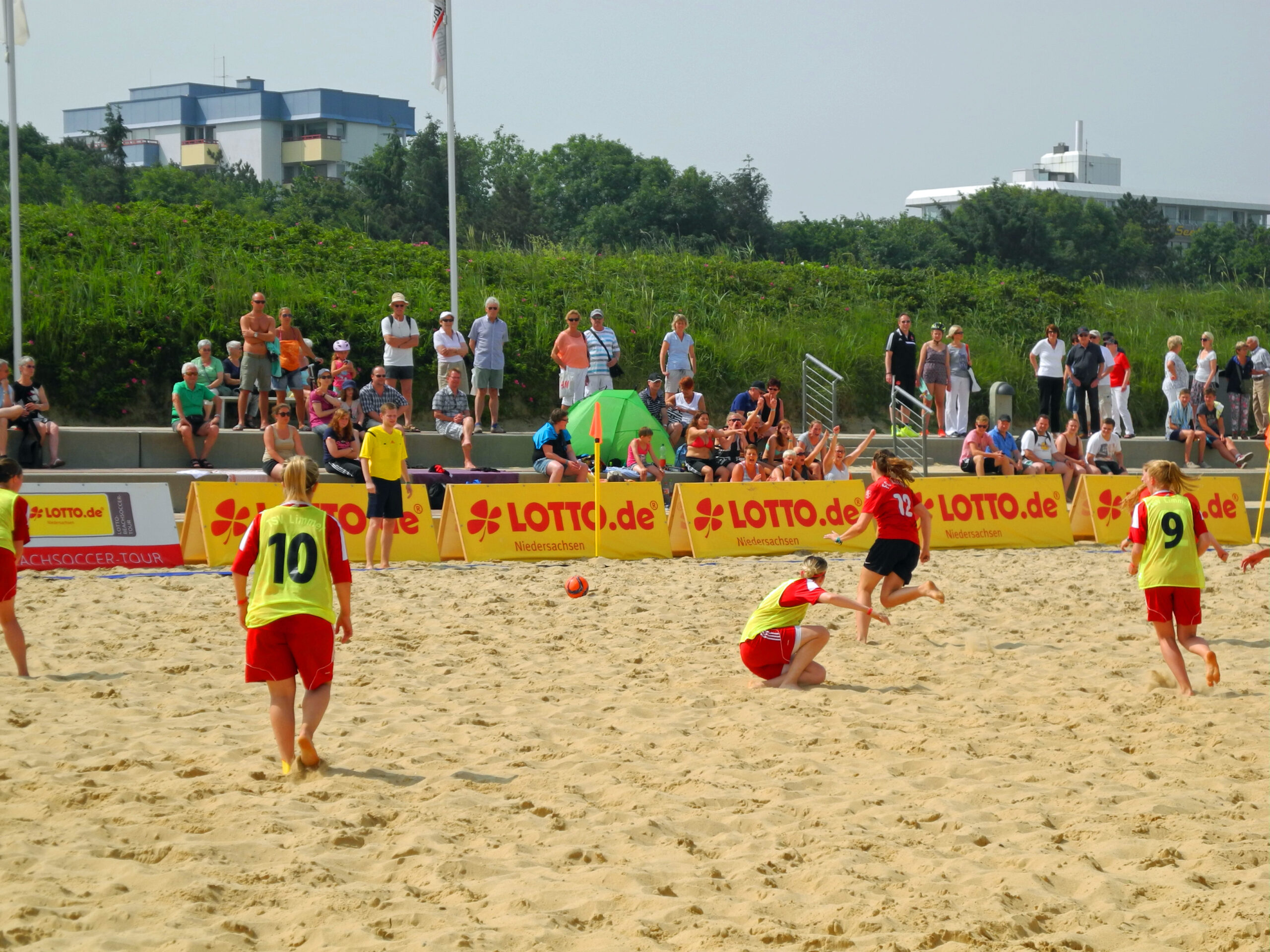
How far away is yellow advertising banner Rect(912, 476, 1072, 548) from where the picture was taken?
48.9ft

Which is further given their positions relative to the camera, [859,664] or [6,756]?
[859,664]

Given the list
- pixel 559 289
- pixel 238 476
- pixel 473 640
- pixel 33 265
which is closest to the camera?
pixel 473 640

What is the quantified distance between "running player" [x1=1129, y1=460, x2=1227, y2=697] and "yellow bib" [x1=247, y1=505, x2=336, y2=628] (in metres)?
4.68

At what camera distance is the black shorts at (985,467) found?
16797 mm

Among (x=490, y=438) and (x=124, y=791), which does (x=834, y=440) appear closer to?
(x=490, y=438)

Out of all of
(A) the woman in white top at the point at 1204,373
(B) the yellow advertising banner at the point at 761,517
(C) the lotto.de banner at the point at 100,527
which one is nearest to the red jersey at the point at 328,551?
(C) the lotto.de banner at the point at 100,527

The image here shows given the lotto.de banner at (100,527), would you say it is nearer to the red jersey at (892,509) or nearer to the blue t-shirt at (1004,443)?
the red jersey at (892,509)

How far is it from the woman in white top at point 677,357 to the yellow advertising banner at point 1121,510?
5419 millimetres

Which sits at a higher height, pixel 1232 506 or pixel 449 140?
pixel 449 140

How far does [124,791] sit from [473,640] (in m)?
3.84

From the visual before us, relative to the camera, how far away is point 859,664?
27.6 feet

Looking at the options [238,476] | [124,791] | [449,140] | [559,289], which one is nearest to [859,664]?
[124,791]

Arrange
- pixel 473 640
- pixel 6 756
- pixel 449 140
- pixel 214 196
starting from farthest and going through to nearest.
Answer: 1. pixel 214 196
2. pixel 449 140
3. pixel 473 640
4. pixel 6 756

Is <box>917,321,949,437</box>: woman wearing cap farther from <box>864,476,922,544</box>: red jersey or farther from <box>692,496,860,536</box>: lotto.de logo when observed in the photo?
<box>864,476,922,544</box>: red jersey
